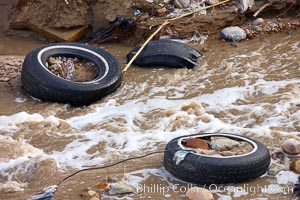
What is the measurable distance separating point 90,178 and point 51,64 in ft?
8.61

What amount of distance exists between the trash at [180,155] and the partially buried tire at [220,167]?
18mm

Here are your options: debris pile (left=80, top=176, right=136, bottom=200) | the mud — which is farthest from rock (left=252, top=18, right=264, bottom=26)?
debris pile (left=80, top=176, right=136, bottom=200)

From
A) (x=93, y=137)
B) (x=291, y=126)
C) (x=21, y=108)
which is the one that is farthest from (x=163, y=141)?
(x=21, y=108)

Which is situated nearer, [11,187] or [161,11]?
[11,187]

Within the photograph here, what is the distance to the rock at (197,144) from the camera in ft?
16.4

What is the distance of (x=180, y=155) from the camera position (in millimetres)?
4762

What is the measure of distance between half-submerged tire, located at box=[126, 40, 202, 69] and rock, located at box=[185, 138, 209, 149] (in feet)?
8.48

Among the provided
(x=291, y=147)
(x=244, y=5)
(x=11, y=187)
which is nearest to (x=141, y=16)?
(x=244, y=5)

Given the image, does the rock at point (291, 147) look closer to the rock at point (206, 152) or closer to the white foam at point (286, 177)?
the white foam at point (286, 177)

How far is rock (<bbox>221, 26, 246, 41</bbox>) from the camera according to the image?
8.38m

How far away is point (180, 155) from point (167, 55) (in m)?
2.98

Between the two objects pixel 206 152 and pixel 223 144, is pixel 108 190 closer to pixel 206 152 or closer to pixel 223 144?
pixel 206 152

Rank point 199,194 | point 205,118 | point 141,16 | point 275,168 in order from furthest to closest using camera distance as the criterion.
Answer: point 141,16 → point 205,118 → point 275,168 → point 199,194

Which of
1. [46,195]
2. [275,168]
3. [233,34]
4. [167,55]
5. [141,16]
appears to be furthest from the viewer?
[141,16]
